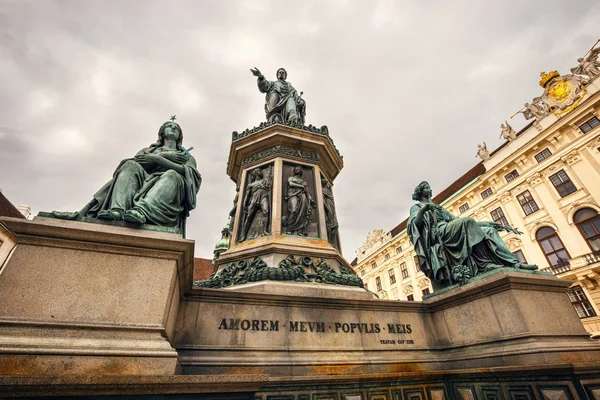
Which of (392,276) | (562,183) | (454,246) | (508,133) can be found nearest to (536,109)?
(508,133)

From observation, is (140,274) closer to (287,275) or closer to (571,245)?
(287,275)

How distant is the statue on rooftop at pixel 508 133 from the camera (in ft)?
97.2

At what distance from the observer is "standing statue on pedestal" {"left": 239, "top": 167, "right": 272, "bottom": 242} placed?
639cm

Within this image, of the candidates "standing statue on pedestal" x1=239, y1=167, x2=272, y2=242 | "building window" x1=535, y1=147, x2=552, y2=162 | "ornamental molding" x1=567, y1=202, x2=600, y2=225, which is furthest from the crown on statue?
"standing statue on pedestal" x1=239, y1=167, x2=272, y2=242

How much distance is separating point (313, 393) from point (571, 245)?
27429 mm

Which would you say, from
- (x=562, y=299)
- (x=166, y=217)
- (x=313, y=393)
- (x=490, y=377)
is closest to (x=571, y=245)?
(x=562, y=299)

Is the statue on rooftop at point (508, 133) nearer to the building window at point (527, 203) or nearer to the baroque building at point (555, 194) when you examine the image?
the baroque building at point (555, 194)

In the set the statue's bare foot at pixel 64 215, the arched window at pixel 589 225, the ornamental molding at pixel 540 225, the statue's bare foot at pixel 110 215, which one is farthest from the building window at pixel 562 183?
the statue's bare foot at pixel 64 215

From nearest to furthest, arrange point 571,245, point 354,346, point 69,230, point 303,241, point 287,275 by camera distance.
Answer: point 69,230, point 354,346, point 287,275, point 303,241, point 571,245

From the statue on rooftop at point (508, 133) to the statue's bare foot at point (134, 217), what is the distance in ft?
118

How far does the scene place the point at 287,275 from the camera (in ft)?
16.3

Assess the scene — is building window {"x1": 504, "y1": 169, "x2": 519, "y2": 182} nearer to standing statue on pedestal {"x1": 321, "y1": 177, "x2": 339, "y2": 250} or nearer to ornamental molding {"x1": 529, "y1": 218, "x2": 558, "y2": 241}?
ornamental molding {"x1": 529, "y1": 218, "x2": 558, "y2": 241}

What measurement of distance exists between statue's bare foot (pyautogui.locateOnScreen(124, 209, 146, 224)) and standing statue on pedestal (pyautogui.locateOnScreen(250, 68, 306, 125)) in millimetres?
5878

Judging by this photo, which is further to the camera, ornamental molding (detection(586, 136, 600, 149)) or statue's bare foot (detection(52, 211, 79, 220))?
ornamental molding (detection(586, 136, 600, 149))
